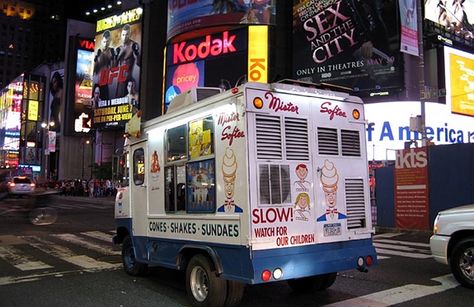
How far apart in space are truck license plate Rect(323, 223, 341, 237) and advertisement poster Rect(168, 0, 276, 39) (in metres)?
33.2

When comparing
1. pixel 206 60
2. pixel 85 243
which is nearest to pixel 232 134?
pixel 85 243

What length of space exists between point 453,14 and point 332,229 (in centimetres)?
2900

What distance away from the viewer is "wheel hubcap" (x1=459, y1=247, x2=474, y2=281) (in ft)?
25.1

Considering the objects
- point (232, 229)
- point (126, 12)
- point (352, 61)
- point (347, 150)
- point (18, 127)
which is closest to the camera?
point (232, 229)

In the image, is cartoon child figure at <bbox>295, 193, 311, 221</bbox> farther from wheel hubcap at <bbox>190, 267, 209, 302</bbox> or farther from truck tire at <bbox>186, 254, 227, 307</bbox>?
wheel hubcap at <bbox>190, 267, 209, 302</bbox>

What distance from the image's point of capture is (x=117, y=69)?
59156 millimetres

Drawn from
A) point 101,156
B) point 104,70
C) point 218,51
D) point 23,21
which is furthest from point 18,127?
point 23,21

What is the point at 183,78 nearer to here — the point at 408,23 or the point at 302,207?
the point at 408,23

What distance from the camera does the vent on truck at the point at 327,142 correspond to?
6.81m

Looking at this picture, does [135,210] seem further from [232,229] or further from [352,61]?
[352,61]

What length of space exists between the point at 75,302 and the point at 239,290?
99.1 inches

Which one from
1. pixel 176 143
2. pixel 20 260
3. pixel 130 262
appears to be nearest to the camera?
pixel 176 143

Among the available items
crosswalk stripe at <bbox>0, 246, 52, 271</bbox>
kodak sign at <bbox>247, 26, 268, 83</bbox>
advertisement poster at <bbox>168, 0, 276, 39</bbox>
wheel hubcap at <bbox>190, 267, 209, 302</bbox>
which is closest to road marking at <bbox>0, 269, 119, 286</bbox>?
crosswalk stripe at <bbox>0, 246, 52, 271</bbox>

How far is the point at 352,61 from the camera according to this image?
29.4 m
